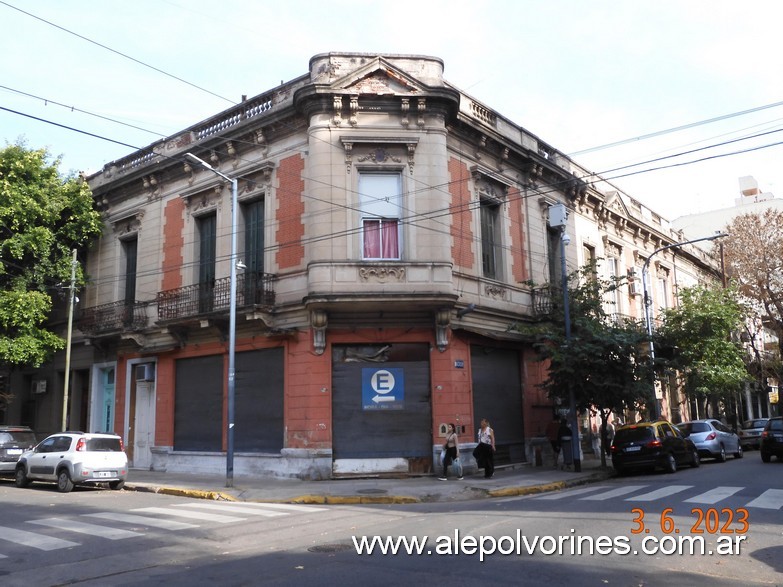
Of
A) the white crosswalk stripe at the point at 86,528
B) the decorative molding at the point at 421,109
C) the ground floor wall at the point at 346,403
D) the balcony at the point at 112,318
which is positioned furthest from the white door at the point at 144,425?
the decorative molding at the point at 421,109

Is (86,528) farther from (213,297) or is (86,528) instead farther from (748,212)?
(748,212)

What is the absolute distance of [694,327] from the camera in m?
30.2

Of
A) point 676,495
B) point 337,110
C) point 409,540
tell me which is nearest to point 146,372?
point 337,110

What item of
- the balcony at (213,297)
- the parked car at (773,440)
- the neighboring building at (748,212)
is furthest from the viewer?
the neighboring building at (748,212)

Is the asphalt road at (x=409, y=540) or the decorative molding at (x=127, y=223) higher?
the decorative molding at (x=127, y=223)

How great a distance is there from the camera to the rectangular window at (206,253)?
21947 millimetres

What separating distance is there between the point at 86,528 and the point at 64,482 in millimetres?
7648

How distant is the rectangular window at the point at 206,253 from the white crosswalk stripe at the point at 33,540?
470 inches

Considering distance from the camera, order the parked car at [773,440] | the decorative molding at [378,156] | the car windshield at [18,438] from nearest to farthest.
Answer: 1. the decorative molding at [378,156]
2. the car windshield at [18,438]
3. the parked car at [773,440]

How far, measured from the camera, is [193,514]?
1234cm

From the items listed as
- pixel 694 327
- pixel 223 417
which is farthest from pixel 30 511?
pixel 694 327

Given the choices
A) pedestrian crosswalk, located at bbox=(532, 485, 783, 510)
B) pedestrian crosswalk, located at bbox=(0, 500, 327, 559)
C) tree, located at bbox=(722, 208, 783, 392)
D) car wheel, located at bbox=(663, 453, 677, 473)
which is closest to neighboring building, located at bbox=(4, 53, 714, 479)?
car wheel, located at bbox=(663, 453, 677, 473)

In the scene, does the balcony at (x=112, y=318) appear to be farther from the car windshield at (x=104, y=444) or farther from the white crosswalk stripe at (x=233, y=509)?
the white crosswalk stripe at (x=233, y=509)

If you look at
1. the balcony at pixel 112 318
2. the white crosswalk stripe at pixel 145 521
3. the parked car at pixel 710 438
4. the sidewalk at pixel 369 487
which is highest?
the balcony at pixel 112 318
